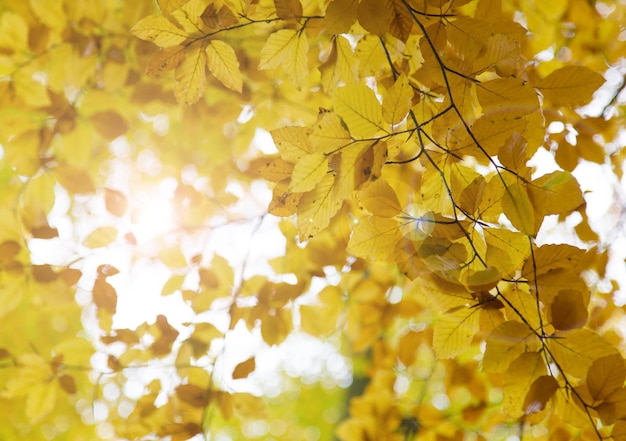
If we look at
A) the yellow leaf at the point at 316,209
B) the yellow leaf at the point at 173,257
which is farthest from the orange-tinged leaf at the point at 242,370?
the yellow leaf at the point at 316,209

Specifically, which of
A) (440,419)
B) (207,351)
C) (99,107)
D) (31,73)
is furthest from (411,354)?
(31,73)

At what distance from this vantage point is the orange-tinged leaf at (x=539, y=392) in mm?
597

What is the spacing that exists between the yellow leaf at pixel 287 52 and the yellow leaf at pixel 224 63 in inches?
1.7

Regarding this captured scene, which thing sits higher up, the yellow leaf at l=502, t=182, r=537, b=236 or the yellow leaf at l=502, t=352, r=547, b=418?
the yellow leaf at l=502, t=182, r=537, b=236

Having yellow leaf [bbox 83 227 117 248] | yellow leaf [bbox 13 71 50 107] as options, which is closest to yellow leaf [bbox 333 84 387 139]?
yellow leaf [bbox 83 227 117 248]

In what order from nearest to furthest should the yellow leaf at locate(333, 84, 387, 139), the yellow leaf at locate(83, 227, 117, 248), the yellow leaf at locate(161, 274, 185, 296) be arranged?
the yellow leaf at locate(333, 84, 387, 139) → the yellow leaf at locate(83, 227, 117, 248) → the yellow leaf at locate(161, 274, 185, 296)

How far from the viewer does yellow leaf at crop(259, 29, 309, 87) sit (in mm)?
747

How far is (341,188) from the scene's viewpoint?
573 millimetres

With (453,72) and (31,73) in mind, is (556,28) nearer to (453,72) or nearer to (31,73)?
(453,72)

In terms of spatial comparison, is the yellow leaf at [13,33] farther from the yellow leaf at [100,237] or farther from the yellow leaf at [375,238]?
the yellow leaf at [375,238]

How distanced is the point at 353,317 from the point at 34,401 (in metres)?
0.91

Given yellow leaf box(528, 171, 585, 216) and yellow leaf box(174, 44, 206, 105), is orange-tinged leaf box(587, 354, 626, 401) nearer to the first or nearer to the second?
yellow leaf box(528, 171, 585, 216)

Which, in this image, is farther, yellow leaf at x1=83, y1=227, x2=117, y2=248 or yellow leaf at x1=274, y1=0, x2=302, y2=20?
yellow leaf at x1=83, y1=227, x2=117, y2=248

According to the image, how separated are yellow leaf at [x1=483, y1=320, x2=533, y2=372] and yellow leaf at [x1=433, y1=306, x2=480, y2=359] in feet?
0.28
